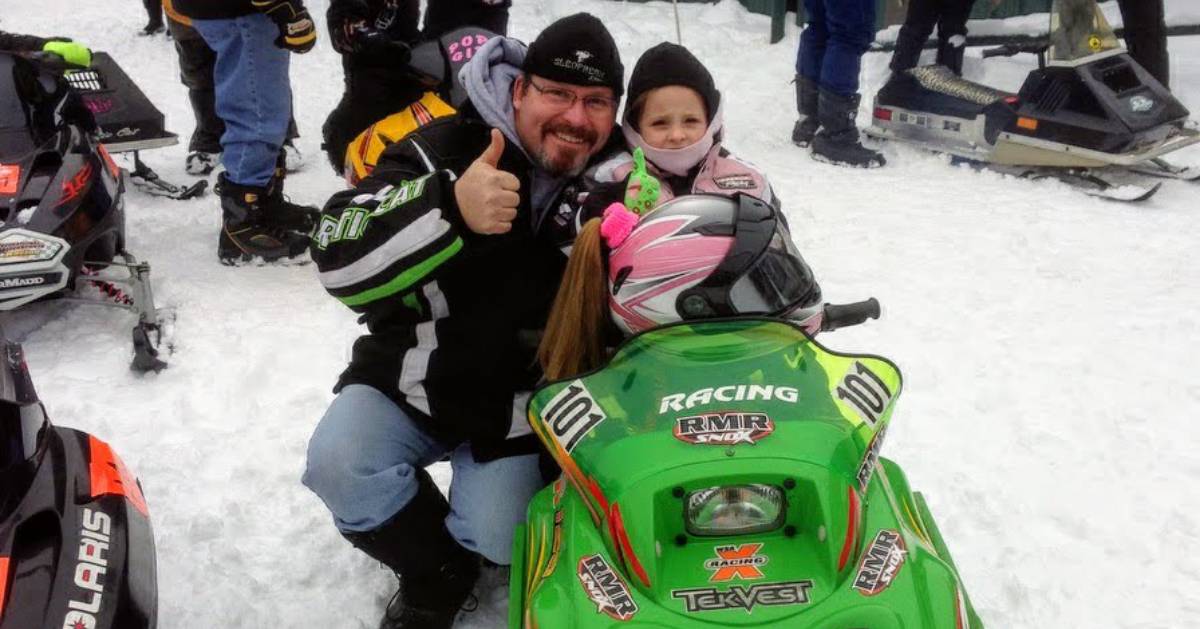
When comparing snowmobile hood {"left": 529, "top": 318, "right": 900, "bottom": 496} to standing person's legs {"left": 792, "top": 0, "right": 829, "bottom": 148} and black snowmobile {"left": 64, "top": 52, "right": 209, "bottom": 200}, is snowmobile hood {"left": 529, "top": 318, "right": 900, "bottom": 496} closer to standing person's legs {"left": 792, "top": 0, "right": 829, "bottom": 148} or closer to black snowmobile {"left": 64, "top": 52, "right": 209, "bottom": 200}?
black snowmobile {"left": 64, "top": 52, "right": 209, "bottom": 200}

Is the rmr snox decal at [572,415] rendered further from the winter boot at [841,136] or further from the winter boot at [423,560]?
the winter boot at [841,136]

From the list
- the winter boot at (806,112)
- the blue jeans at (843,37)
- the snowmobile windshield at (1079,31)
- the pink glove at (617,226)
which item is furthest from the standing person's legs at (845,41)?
the pink glove at (617,226)

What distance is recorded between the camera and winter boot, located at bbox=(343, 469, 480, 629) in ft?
7.20

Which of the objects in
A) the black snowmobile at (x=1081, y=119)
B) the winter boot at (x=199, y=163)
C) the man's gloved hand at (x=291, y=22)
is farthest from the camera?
the winter boot at (x=199, y=163)

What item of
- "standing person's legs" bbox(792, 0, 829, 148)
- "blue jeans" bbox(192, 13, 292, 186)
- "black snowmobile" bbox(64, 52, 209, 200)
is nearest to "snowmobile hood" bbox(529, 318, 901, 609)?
"blue jeans" bbox(192, 13, 292, 186)

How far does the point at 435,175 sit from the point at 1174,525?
220 cm

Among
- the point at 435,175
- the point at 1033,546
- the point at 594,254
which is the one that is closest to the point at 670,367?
the point at 594,254

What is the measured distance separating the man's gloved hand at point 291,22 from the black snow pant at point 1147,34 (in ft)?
14.6

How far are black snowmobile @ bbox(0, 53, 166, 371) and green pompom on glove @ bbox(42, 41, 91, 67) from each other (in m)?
0.10

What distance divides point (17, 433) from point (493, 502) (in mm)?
923

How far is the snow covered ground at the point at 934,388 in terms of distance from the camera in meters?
2.56

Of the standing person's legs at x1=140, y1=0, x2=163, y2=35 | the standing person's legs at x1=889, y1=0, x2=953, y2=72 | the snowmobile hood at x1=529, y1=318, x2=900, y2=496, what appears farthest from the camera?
the standing person's legs at x1=140, y1=0, x2=163, y2=35

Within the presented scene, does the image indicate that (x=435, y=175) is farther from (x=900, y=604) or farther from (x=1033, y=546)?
(x=1033, y=546)

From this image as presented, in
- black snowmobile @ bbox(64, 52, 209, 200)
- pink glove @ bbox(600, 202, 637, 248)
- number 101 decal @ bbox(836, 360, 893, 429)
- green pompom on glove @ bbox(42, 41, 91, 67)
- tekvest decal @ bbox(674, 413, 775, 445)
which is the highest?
pink glove @ bbox(600, 202, 637, 248)
